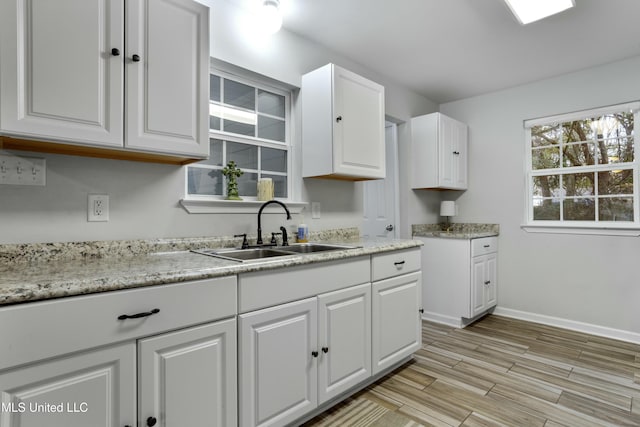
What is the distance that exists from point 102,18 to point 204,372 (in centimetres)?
145

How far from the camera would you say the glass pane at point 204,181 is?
6.64 feet

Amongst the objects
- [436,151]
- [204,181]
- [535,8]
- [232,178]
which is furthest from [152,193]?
[436,151]

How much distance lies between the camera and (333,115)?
7.54 ft

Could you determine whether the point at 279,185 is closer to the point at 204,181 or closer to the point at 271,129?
the point at 271,129

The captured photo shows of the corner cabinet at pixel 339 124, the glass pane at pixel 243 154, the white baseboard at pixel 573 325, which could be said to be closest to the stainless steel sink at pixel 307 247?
the corner cabinet at pixel 339 124

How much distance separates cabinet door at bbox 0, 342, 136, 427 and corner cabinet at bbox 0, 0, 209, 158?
81 cm

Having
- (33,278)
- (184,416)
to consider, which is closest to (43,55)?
(33,278)

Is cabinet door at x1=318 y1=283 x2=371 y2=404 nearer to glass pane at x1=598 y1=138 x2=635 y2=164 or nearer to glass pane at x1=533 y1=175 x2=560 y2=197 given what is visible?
glass pane at x1=533 y1=175 x2=560 y2=197

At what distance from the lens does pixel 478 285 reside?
129 inches

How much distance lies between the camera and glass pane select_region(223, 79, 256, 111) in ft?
7.22

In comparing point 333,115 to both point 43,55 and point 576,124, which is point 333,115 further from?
point 576,124

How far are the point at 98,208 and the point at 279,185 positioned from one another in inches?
46.5

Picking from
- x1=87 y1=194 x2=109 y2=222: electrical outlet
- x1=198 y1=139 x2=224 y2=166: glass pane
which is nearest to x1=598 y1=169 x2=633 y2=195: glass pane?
x1=198 y1=139 x2=224 y2=166: glass pane

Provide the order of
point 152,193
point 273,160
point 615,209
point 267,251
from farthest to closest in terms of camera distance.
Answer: point 615,209, point 273,160, point 267,251, point 152,193
